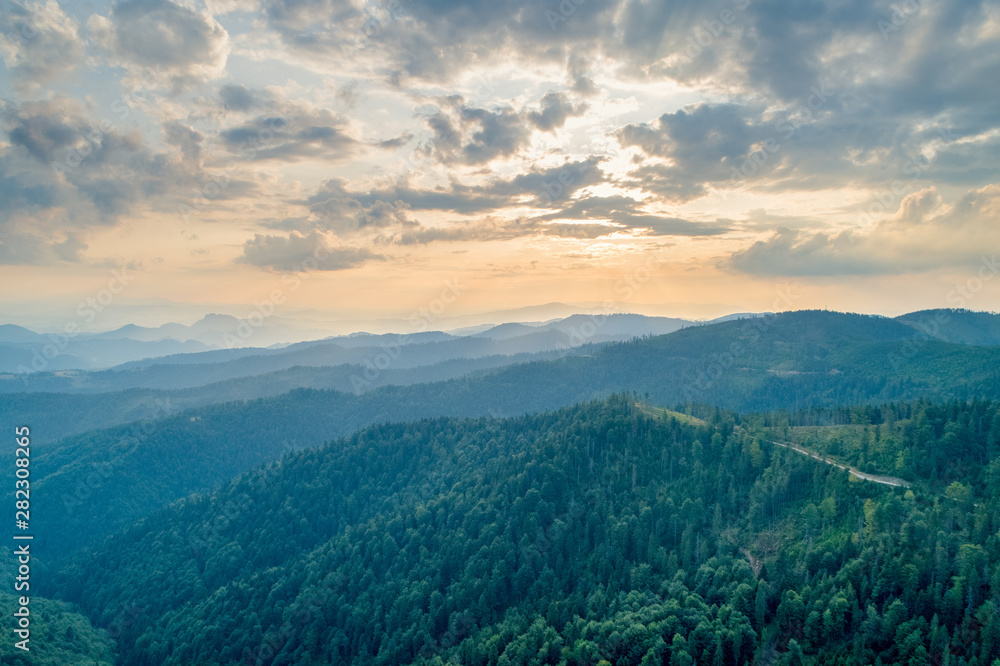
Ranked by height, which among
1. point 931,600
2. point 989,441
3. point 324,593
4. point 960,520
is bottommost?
point 324,593

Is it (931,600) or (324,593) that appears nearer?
(931,600)

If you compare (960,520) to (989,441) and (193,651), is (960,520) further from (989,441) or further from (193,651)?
(193,651)

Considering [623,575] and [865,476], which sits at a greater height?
[865,476]

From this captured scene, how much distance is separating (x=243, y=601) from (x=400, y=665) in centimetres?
7100

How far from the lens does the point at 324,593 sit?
159 meters

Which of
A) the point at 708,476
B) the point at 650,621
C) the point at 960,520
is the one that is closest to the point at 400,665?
the point at 650,621

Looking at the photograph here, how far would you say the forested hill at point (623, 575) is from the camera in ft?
292

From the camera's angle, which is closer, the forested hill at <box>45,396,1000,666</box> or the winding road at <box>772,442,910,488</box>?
the forested hill at <box>45,396,1000,666</box>

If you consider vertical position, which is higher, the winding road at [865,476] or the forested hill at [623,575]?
the winding road at [865,476]

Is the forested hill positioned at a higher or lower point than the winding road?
lower

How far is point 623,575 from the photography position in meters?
126

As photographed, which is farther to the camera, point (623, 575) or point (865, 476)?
point (865, 476)

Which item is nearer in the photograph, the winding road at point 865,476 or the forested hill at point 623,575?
the forested hill at point 623,575

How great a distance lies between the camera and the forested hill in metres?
89.0
